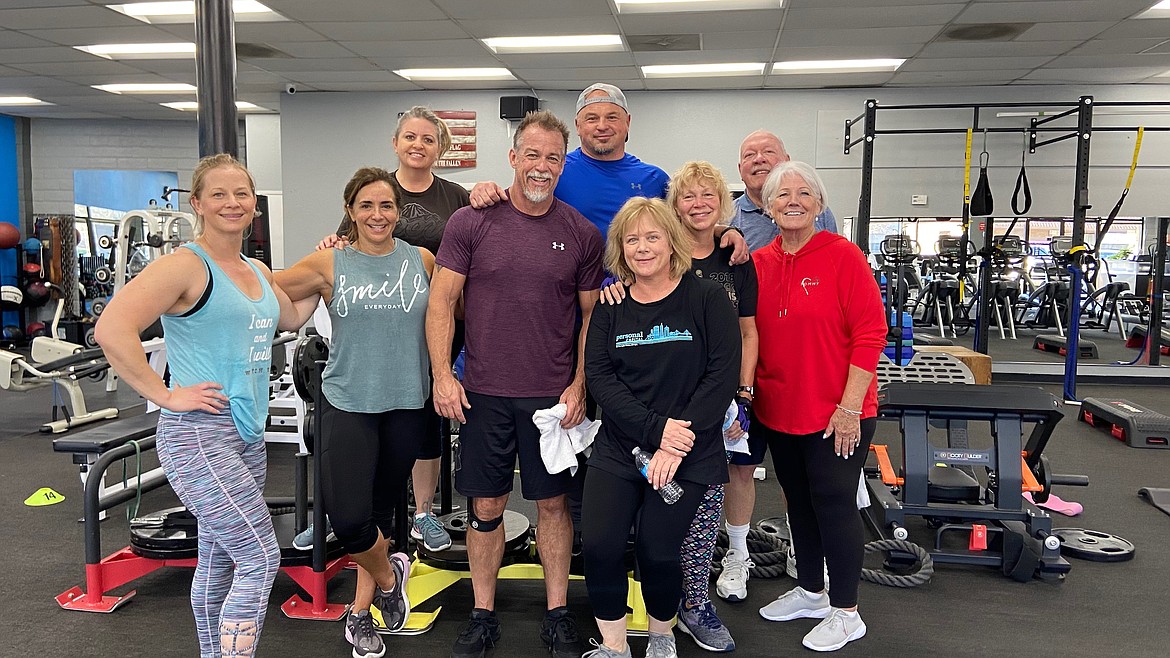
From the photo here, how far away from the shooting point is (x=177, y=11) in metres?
5.61

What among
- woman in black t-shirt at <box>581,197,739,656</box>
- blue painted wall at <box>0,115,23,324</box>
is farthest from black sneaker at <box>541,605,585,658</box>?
blue painted wall at <box>0,115,23,324</box>

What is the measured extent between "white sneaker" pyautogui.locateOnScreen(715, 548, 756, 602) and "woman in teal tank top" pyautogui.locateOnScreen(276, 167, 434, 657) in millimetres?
1270

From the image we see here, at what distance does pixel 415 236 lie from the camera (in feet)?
9.00

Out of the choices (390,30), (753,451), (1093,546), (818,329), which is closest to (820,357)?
(818,329)

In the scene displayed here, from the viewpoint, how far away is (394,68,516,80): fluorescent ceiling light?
7.56 metres

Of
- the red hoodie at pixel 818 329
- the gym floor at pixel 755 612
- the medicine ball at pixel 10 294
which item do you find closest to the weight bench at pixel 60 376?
the gym floor at pixel 755 612

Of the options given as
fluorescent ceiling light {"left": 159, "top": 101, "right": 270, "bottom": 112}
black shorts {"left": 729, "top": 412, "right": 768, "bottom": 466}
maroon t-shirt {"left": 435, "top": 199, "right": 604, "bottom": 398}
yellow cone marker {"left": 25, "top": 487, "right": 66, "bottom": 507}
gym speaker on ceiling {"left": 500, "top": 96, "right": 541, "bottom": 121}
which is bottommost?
yellow cone marker {"left": 25, "top": 487, "right": 66, "bottom": 507}

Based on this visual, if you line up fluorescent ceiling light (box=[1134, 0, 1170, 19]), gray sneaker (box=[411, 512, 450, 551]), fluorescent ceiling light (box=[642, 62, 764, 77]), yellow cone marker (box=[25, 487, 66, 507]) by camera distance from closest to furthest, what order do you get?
1. gray sneaker (box=[411, 512, 450, 551])
2. yellow cone marker (box=[25, 487, 66, 507])
3. fluorescent ceiling light (box=[1134, 0, 1170, 19])
4. fluorescent ceiling light (box=[642, 62, 764, 77])

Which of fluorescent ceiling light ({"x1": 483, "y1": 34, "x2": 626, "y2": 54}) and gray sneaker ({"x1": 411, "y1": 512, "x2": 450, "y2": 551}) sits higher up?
fluorescent ceiling light ({"x1": 483, "y1": 34, "x2": 626, "y2": 54})

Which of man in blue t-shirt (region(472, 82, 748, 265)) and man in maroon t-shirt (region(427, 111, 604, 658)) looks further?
man in blue t-shirt (region(472, 82, 748, 265))

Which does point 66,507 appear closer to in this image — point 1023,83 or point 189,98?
point 189,98

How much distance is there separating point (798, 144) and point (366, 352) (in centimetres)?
693

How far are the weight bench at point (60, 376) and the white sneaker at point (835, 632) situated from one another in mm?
5280

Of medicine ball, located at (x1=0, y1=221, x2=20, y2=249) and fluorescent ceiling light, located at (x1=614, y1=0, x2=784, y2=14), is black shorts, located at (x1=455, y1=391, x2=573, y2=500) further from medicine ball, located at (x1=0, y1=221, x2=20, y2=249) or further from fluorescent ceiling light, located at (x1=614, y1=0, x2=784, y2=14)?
medicine ball, located at (x1=0, y1=221, x2=20, y2=249)
